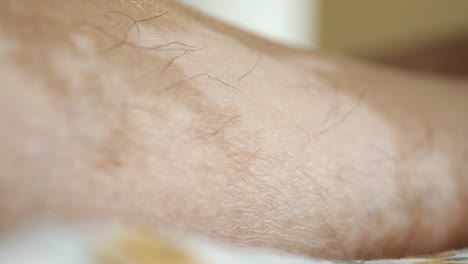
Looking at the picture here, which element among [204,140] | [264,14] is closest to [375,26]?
[264,14]

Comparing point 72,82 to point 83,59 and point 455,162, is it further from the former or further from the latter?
point 455,162

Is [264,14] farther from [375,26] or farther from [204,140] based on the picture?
[204,140]

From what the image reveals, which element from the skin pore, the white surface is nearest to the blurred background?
the white surface

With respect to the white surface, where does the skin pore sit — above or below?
below

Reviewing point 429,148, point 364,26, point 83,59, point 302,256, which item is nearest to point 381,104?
point 429,148

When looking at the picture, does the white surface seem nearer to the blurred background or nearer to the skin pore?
the blurred background
